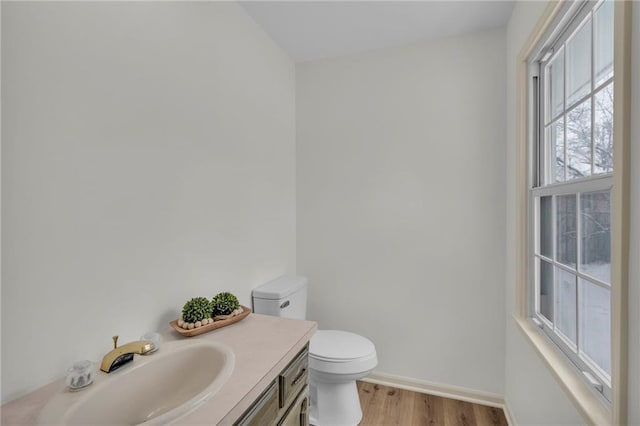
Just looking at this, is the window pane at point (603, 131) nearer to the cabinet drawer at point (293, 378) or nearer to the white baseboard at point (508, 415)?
the cabinet drawer at point (293, 378)

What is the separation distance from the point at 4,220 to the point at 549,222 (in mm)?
2025

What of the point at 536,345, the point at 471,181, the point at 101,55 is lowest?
the point at 536,345

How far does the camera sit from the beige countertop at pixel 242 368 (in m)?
0.72

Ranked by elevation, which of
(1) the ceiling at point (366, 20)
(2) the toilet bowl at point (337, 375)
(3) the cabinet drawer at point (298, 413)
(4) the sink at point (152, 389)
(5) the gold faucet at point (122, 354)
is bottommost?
(2) the toilet bowl at point (337, 375)

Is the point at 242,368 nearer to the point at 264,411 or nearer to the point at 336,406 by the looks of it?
the point at 264,411

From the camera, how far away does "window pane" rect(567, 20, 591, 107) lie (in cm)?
108

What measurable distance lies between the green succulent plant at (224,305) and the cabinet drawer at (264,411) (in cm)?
44

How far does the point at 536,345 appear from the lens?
4.28ft

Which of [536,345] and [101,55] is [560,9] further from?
[101,55]

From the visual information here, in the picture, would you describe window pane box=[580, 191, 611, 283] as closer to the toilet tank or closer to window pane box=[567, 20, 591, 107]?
window pane box=[567, 20, 591, 107]

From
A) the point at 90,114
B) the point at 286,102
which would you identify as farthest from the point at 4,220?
the point at 286,102

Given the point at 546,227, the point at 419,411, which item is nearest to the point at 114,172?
the point at 546,227

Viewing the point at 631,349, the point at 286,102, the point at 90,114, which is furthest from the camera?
the point at 286,102

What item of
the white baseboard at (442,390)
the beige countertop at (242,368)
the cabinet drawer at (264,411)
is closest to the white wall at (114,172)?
the beige countertop at (242,368)
